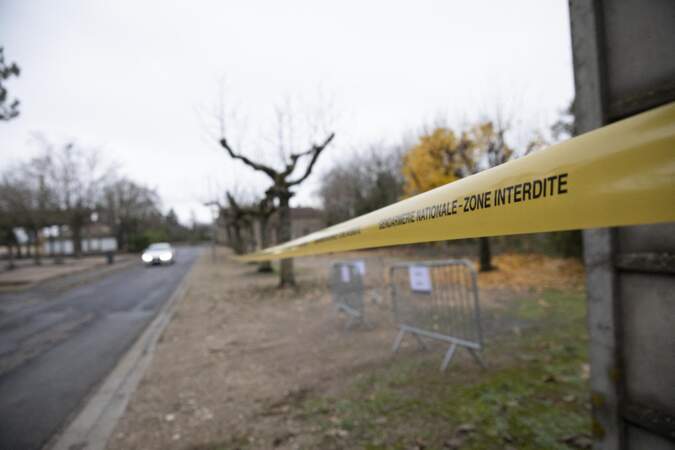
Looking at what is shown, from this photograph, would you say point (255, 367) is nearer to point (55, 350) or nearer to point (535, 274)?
point (55, 350)

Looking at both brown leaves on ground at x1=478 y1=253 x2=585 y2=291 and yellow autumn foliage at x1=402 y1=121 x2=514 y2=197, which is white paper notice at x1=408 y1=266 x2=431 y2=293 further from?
yellow autumn foliage at x1=402 y1=121 x2=514 y2=197

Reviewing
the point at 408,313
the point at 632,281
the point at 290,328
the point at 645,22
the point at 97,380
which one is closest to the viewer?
the point at 645,22

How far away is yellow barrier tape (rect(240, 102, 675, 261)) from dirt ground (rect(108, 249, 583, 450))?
8.92ft

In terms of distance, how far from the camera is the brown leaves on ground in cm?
1078

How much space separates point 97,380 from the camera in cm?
507

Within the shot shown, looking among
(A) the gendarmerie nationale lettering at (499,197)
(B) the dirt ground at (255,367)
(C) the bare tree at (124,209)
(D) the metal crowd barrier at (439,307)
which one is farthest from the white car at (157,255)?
(A) the gendarmerie nationale lettering at (499,197)

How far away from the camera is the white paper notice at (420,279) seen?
5289 mm

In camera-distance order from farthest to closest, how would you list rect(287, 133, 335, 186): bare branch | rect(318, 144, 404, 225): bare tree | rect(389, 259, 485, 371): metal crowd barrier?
rect(318, 144, 404, 225): bare tree
rect(287, 133, 335, 186): bare branch
rect(389, 259, 485, 371): metal crowd barrier

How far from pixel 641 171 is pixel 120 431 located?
446cm

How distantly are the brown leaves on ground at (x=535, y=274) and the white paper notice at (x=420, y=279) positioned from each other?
6527 mm

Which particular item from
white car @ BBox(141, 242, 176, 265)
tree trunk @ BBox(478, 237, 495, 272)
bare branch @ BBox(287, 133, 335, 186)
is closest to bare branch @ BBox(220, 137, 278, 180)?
bare branch @ BBox(287, 133, 335, 186)

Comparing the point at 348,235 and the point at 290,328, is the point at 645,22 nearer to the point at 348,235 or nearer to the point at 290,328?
the point at 348,235

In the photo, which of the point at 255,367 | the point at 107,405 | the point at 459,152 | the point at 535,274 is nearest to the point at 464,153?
the point at 459,152

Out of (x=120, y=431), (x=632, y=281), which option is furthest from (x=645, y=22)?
(x=120, y=431)
